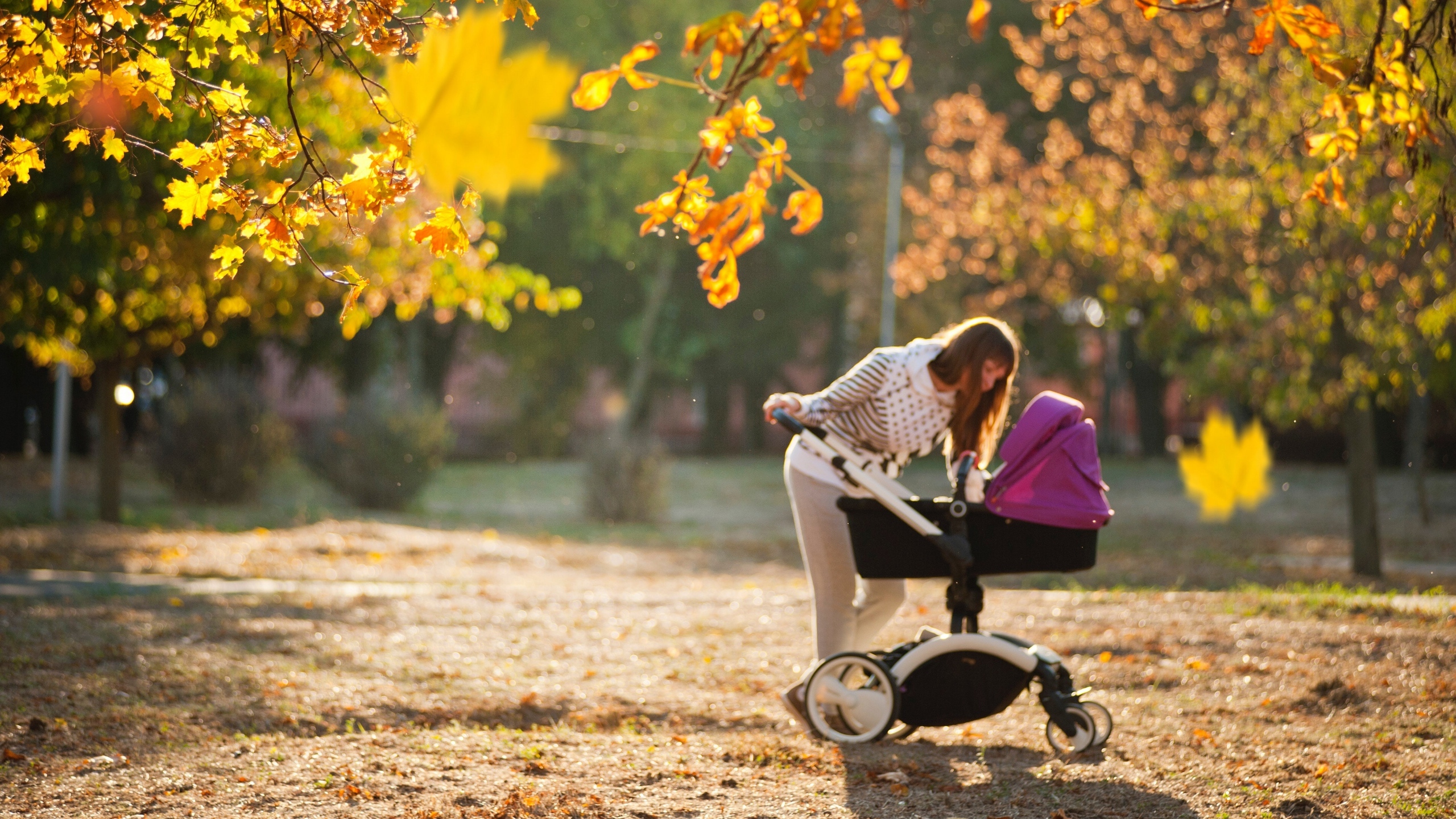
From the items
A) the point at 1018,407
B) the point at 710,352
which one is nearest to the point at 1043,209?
the point at 1018,407

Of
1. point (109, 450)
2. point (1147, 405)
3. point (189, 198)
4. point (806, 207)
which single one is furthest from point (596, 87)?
point (1147, 405)

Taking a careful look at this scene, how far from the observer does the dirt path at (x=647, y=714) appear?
430 cm

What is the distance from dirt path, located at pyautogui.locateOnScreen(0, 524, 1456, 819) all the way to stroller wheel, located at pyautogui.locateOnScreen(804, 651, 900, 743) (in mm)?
97

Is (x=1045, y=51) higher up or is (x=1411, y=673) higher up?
(x=1045, y=51)

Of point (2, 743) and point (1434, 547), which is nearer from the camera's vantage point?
point (2, 743)

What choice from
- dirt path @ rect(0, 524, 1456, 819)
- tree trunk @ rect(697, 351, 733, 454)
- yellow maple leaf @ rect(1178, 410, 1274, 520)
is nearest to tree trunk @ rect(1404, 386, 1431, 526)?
yellow maple leaf @ rect(1178, 410, 1274, 520)

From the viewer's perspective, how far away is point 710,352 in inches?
1432

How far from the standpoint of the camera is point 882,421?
5.16 m

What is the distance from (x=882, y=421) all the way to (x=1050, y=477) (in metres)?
0.72

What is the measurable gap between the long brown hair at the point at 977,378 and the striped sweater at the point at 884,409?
0.17 feet

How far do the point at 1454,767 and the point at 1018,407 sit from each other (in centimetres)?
2382

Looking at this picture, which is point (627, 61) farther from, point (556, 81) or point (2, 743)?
point (556, 81)

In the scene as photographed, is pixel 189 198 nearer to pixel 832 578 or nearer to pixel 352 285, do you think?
pixel 352 285

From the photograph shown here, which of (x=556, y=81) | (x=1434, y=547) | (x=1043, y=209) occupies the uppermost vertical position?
(x=556, y=81)
